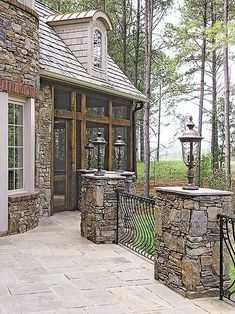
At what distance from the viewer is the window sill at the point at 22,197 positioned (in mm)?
7610

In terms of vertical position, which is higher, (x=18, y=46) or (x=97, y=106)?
(x=18, y=46)

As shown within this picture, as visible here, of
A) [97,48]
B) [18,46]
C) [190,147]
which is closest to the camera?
[190,147]

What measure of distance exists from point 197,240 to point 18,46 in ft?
16.8

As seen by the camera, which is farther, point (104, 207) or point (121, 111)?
point (121, 111)

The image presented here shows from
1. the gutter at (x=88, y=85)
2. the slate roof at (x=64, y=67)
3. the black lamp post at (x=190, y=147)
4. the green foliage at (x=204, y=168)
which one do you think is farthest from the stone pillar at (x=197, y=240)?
the green foliage at (x=204, y=168)

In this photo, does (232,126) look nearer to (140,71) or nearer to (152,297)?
(140,71)

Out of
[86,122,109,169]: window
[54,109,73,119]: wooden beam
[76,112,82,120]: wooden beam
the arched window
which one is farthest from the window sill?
the arched window

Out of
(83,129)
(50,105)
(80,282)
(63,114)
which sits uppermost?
(50,105)

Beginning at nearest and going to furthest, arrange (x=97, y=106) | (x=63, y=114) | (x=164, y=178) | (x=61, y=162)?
(x=63, y=114), (x=61, y=162), (x=97, y=106), (x=164, y=178)

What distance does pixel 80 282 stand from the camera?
16.0ft

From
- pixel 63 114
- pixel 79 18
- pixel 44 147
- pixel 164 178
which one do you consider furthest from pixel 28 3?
pixel 164 178

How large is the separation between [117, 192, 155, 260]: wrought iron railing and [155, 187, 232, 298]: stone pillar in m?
1.75

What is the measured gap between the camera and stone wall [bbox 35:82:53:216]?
9180 millimetres

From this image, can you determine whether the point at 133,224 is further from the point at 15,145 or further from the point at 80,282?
the point at 15,145
